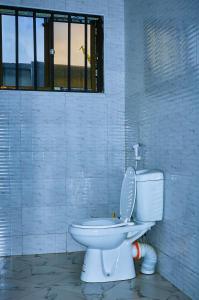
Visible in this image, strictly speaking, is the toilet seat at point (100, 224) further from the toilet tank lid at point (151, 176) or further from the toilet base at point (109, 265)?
the toilet tank lid at point (151, 176)

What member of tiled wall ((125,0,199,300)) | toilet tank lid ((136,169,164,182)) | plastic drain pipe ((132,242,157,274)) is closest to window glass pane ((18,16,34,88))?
tiled wall ((125,0,199,300))

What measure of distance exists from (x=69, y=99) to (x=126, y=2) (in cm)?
105

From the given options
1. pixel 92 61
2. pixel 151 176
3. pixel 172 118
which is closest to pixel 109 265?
pixel 151 176

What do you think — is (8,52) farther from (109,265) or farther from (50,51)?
(109,265)

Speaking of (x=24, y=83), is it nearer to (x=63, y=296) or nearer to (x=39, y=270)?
(x=39, y=270)

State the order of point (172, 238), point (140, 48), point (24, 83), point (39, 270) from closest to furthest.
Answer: point (172, 238) → point (39, 270) → point (140, 48) → point (24, 83)

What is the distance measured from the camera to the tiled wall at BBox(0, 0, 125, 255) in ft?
10.4

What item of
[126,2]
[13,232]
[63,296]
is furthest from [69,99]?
[63,296]

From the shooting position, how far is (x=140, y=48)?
3.02 meters

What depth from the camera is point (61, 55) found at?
3.37m

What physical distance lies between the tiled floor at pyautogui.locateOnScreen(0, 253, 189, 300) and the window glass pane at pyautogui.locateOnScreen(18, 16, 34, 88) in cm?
158

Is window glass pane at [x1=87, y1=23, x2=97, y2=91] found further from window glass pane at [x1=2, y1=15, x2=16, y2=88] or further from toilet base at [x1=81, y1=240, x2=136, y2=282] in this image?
toilet base at [x1=81, y1=240, x2=136, y2=282]

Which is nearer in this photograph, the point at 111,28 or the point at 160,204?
the point at 160,204

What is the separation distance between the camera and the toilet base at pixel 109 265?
2496 mm
